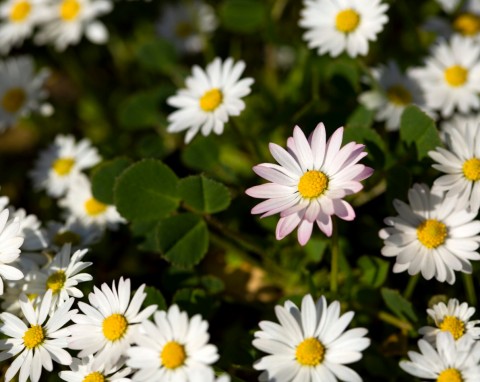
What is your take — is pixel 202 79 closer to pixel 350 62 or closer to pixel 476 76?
pixel 350 62

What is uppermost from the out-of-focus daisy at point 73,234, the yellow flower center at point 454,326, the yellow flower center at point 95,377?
the out-of-focus daisy at point 73,234

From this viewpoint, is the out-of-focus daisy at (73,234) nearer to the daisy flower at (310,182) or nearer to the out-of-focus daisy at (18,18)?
the daisy flower at (310,182)

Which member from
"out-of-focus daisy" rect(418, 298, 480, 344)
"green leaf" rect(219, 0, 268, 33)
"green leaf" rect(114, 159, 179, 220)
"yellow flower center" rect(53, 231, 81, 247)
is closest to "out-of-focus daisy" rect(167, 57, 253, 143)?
"green leaf" rect(114, 159, 179, 220)

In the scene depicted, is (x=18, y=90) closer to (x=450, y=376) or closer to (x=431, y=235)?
(x=431, y=235)

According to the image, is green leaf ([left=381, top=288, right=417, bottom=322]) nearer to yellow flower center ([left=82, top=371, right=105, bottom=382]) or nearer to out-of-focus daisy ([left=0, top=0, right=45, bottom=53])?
yellow flower center ([left=82, top=371, right=105, bottom=382])

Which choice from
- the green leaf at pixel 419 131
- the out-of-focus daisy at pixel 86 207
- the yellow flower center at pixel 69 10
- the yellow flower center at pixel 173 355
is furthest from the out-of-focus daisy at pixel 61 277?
the yellow flower center at pixel 69 10
